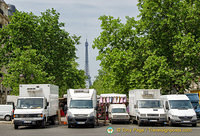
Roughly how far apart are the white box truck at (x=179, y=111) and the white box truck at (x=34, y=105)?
9.04 metres

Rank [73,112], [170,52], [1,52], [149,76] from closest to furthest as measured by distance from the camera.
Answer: [73,112] < [149,76] < [170,52] < [1,52]

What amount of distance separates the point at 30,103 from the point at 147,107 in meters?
8.84

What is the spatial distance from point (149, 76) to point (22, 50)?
577 inches

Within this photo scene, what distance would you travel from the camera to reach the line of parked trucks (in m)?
24.2

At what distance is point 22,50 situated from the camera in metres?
39.2

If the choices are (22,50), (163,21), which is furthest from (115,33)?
(22,50)

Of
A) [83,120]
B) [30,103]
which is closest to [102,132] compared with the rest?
[83,120]

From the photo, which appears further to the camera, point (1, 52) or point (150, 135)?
point (1, 52)

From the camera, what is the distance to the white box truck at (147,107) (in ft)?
A: 85.2

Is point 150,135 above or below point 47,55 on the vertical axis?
below

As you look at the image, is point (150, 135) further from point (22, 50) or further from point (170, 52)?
point (22, 50)

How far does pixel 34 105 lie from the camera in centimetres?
2475

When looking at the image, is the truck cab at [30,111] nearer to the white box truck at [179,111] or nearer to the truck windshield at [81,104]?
the truck windshield at [81,104]

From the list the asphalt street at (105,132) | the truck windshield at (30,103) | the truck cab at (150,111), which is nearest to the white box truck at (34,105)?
the truck windshield at (30,103)
